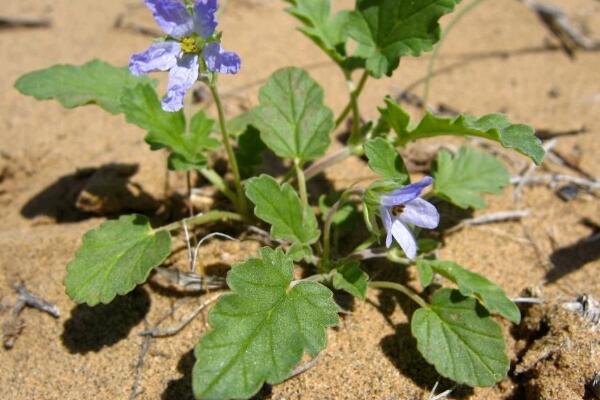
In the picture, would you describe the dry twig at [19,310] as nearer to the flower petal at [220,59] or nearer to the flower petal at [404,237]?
the flower petal at [220,59]

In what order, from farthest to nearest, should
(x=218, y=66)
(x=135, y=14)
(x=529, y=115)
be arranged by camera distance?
(x=135, y=14)
(x=529, y=115)
(x=218, y=66)

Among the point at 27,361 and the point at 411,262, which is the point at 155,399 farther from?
the point at 411,262

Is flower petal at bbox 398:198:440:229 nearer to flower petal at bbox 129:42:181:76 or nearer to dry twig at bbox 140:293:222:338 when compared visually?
dry twig at bbox 140:293:222:338

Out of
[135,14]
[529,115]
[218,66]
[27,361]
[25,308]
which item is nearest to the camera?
[218,66]

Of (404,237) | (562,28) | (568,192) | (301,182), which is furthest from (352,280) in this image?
(562,28)

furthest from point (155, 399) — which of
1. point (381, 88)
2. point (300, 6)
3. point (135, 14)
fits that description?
point (135, 14)

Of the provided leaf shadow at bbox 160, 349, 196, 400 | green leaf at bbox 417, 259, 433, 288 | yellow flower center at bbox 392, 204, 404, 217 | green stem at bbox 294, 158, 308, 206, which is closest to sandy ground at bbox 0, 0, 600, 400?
leaf shadow at bbox 160, 349, 196, 400
